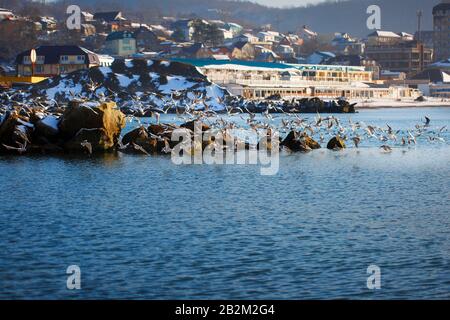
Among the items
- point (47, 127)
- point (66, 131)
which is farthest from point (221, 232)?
point (47, 127)

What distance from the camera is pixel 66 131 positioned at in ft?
158

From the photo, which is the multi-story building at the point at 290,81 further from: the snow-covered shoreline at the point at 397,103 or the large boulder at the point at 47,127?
the large boulder at the point at 47,127

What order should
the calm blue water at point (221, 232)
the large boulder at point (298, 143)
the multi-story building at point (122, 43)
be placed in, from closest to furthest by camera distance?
the calm blue water at point (221, 232) < the large boulder at point (298, 143) < the multi-story building at point (122, 43)

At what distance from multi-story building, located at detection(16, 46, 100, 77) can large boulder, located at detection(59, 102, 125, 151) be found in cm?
9202

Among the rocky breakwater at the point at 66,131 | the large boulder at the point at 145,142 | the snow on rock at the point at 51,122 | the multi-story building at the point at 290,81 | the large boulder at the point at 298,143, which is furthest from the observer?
the multi-story building at the point at 290,81

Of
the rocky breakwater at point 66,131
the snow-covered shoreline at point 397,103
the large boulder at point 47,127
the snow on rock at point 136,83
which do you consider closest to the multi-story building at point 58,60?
the snow on rock at point 136,83

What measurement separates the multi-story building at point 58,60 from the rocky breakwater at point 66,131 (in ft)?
301

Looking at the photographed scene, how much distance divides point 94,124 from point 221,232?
22.9 meters

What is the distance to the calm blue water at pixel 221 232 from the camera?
1959 centimetres

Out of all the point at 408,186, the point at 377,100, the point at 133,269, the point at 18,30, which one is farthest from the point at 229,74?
the point at 133,269

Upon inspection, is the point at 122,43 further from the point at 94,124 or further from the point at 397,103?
the point at 94,124

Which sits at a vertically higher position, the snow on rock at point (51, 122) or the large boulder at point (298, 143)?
the snow on rock at point (51, 122)

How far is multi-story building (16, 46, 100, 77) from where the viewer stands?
141000mm

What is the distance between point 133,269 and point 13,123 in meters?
27.9
